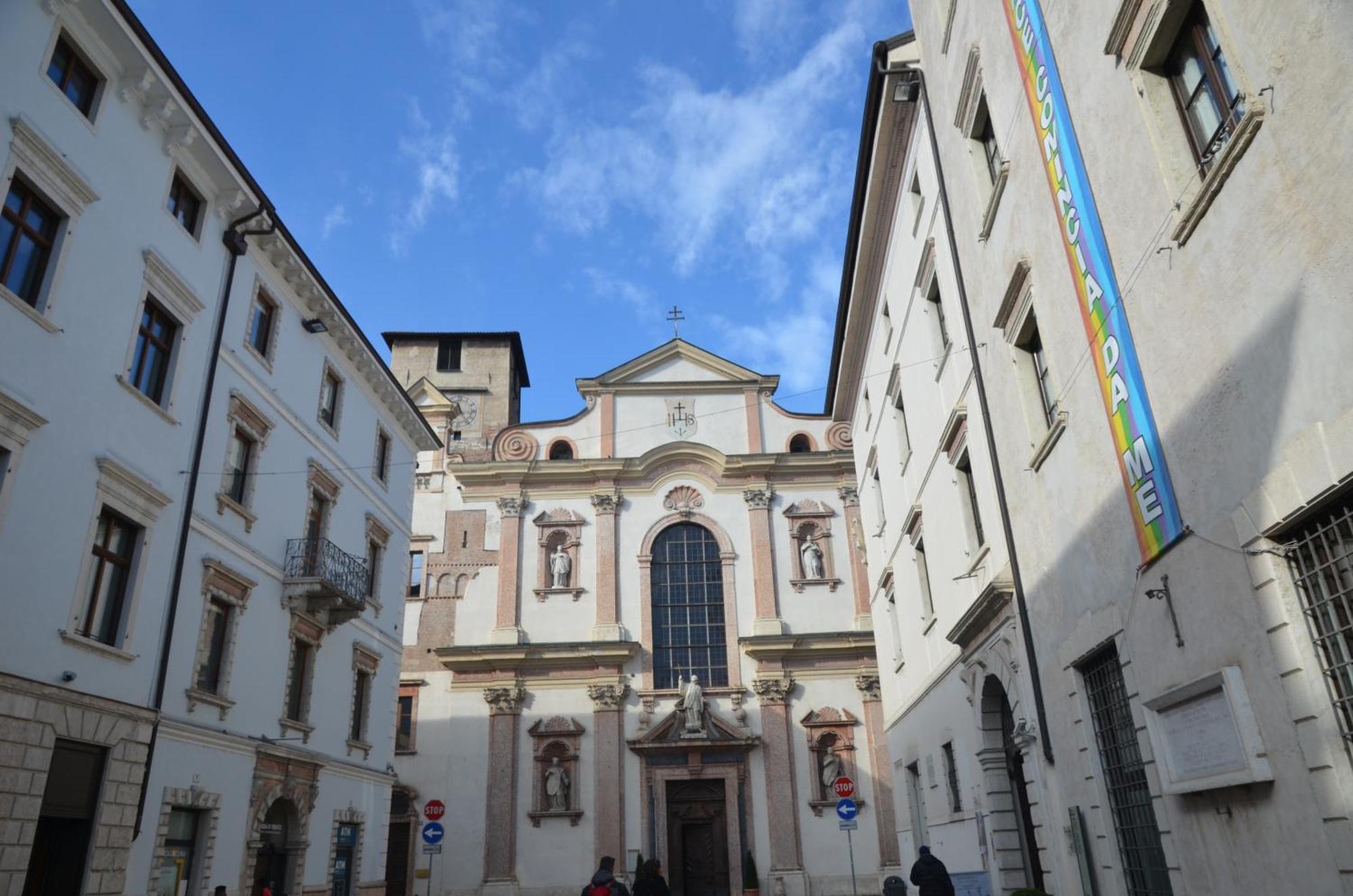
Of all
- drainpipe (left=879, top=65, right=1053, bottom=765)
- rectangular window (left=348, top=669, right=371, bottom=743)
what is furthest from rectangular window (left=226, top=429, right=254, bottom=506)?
drainpipe (left=879, top=65, right=1053, bottom=765)

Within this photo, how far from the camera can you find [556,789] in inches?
1117

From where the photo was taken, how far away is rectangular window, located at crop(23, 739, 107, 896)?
1134 centimetres

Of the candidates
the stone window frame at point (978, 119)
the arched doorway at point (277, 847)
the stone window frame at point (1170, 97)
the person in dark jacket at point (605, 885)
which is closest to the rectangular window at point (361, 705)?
the arched doorway at point (277, 847)

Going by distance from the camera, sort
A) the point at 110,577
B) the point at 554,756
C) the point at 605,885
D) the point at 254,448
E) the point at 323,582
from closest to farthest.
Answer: the point at 110,577
the point at 605,885
the point at 254,448
the point at 323,582
the point at 554,756

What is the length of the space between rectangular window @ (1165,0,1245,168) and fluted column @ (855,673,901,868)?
22.7 metres

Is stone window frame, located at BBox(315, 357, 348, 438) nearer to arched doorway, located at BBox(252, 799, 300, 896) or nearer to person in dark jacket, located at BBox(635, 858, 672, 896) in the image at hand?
arched doorway, located at BBox(252, 799, 300, 896)

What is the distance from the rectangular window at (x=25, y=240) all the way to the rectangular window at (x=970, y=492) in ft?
39.6

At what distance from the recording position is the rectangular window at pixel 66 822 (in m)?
11.3

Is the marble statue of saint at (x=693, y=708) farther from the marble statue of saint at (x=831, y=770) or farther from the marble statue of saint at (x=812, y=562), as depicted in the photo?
the marble statue of saint at (x=812, y=562)

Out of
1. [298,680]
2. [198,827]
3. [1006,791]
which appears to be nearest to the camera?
[1006,791]

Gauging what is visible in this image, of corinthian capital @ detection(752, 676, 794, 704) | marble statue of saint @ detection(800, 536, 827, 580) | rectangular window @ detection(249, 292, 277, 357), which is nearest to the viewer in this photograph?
rectangular window @ detection(249, 292, 277, 357)

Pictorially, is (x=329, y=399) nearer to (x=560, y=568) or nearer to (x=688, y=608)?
(x=560, y=568)

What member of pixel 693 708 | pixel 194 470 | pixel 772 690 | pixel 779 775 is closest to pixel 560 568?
pixel 693 708

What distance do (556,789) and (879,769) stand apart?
957 cm
